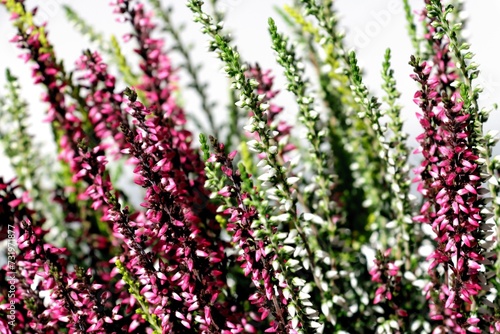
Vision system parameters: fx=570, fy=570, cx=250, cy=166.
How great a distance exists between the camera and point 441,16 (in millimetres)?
1379

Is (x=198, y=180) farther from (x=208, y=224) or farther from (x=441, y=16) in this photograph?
(x=441, y=16)

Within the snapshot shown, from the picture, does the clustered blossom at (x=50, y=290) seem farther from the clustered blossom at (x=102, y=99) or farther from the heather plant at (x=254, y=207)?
the clustered blossom at (x=102, y=99)

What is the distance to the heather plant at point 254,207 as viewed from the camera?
1392 millimetres

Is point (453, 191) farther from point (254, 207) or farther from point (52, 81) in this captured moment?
point (52, 81)

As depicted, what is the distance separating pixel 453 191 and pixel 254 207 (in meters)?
0.48

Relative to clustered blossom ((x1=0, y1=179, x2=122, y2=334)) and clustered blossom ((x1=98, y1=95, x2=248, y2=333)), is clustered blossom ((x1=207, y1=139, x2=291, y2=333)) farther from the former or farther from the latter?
clustered blossom ((x1=0, y1=179, x2=122, y2=334))

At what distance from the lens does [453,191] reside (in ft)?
4.42

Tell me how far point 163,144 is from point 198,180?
0.69 ft

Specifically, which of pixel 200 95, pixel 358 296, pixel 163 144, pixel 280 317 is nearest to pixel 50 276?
pixel 163 144

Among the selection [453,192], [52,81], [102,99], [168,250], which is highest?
[52,81]

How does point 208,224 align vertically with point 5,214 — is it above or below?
below

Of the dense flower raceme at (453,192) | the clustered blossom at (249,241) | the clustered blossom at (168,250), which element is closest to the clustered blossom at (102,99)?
the clustered blossom at (168,250)

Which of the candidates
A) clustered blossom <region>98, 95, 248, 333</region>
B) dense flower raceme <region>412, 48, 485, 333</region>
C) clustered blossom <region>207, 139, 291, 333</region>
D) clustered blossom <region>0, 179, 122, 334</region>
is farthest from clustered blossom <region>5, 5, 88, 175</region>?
dense flower raceme <region>412, 48, 485, 333</region>

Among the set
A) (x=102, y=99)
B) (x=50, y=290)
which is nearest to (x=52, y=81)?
(x=102, y=99)
